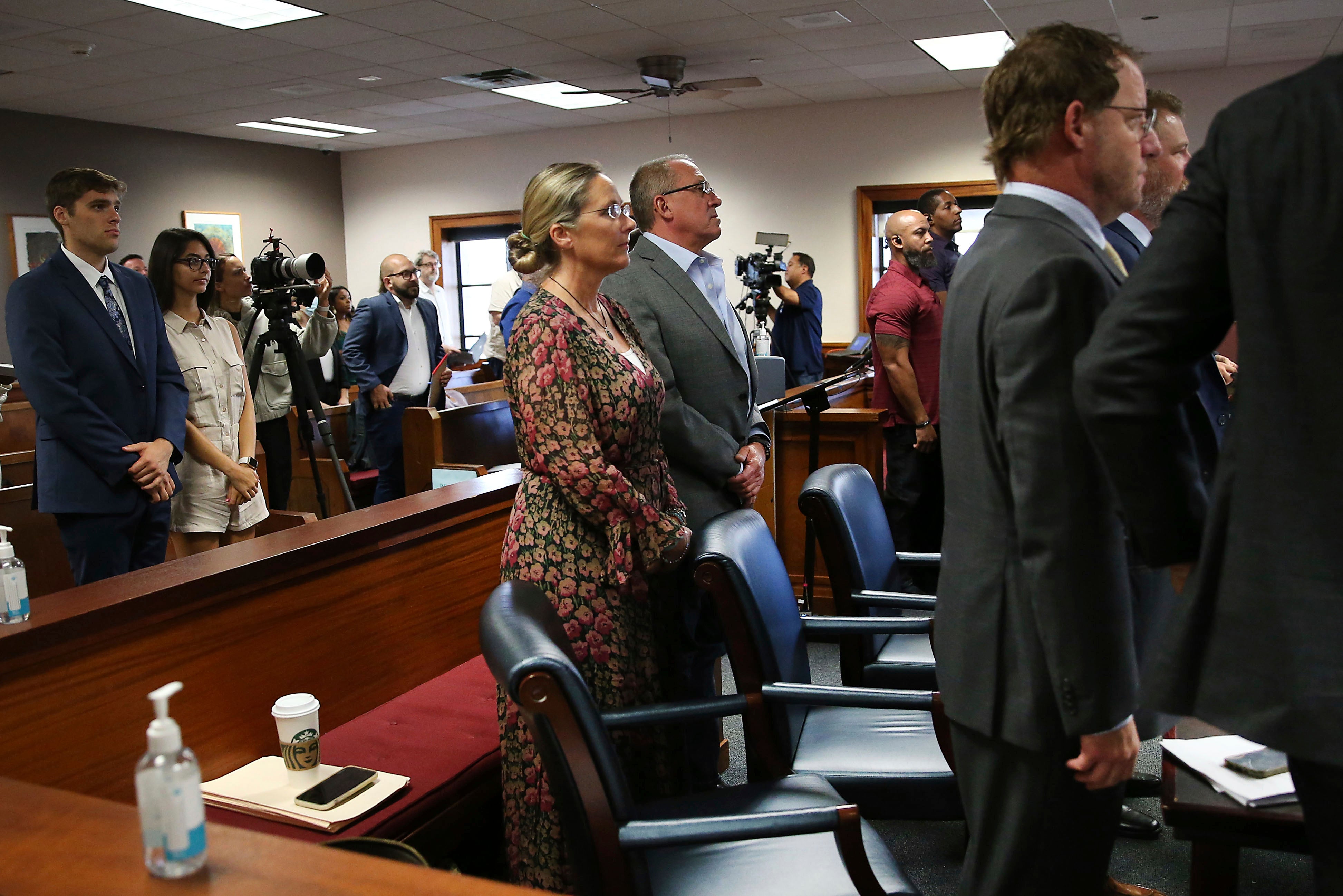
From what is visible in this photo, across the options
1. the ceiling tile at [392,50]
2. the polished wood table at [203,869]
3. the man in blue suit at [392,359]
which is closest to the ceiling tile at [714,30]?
the ceiling tile at [392,50]

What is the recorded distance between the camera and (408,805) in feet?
5.56

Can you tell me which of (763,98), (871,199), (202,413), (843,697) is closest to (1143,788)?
(843,697)

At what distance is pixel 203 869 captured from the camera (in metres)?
0.94

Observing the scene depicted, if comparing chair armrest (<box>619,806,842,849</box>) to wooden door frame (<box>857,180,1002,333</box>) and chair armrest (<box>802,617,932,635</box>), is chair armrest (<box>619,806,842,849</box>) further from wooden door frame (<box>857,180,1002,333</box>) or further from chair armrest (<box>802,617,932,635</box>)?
wooden door frame (<box>857,180,1002,333</box>)

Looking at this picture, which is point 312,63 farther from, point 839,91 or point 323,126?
point 839,91

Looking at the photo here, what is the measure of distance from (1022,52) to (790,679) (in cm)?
109

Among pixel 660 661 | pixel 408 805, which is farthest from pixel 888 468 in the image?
pixel 408 805

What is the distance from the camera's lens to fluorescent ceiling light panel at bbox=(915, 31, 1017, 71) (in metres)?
6.77

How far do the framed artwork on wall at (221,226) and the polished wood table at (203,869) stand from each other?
9.19 meters

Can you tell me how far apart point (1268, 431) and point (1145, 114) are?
1.89ft

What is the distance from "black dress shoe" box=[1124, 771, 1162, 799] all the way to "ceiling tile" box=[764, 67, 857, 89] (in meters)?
6.17

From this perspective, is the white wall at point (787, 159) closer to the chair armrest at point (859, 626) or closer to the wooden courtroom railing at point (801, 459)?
the wooden courtroom railing at point (801, 459)

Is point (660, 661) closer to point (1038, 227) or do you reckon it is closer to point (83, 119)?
point (1038, 227)

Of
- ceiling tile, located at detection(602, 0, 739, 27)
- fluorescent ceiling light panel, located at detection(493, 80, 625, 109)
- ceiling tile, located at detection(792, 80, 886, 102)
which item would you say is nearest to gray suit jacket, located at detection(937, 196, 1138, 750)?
ceiling tile, located at detection(602, 0, 739, 27)
